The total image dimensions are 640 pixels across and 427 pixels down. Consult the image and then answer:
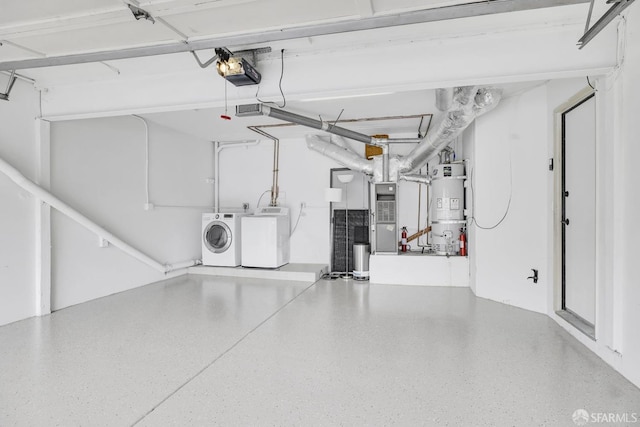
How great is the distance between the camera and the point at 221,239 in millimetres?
5789

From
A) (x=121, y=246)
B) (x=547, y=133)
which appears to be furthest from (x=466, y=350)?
(x=121, y=246)

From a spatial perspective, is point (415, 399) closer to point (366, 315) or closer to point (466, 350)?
point (466, 350)

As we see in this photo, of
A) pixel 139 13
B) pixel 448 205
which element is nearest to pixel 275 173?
pixel 448 205

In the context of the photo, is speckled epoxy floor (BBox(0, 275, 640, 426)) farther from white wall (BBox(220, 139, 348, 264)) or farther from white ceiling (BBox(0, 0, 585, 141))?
white wall (BBox(220, 139, 348, 264))

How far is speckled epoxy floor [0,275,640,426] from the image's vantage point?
1.80 meters

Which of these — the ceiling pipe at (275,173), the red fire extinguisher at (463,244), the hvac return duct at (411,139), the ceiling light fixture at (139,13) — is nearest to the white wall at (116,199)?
the ceiling pipe at (275,173)

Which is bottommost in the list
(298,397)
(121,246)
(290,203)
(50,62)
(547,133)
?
(298,397)

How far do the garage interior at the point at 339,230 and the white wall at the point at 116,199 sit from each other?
3 centimetres

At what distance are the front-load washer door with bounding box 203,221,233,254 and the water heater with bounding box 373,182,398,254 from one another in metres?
2.41

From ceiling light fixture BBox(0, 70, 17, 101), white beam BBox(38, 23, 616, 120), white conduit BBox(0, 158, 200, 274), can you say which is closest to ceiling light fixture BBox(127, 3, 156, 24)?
white beam BBox(38, 23, 616, 120)

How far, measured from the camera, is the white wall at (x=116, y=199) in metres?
3.76

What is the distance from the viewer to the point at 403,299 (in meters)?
4.05

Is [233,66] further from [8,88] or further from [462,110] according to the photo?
[8,88]

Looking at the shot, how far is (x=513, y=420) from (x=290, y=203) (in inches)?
194
